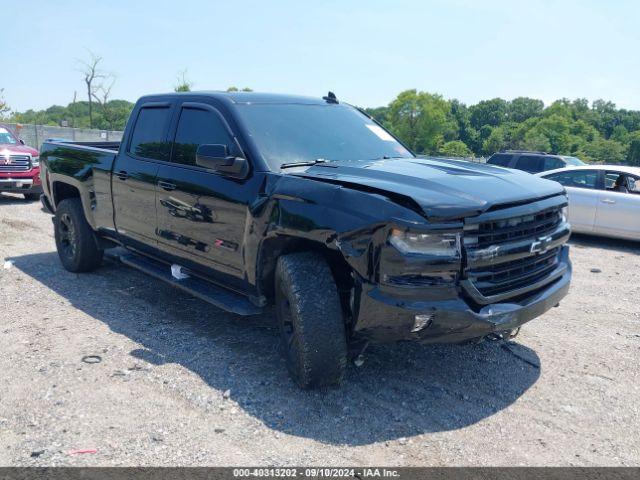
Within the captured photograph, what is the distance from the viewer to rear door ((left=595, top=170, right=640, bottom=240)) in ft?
31.6

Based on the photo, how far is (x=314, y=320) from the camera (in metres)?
3.55

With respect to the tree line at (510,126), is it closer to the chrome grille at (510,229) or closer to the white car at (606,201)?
A: the white car at (606,201)

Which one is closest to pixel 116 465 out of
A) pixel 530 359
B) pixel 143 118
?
pixel 530 359

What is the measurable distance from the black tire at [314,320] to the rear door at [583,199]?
25.9ft

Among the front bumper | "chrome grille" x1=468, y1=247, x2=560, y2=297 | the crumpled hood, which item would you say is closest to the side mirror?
the crumpled hood

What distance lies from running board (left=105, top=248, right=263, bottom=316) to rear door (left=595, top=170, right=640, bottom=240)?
7771 mm

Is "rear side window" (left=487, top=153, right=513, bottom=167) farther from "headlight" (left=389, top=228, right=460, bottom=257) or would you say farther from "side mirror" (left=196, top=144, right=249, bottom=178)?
"headlight" (left=389, top=228, right=460, bottom=257)

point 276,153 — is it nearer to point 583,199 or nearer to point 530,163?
point 583,199

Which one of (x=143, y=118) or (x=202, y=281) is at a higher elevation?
(x=143, y=118)

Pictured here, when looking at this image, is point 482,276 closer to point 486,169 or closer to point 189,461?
point 486,169

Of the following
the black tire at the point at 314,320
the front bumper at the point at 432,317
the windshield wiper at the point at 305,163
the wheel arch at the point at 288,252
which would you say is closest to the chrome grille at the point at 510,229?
the front bumper at the point at 432,317

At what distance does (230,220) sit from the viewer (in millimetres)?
4270

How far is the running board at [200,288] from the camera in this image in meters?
4.23

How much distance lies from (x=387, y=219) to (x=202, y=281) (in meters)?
2.17
